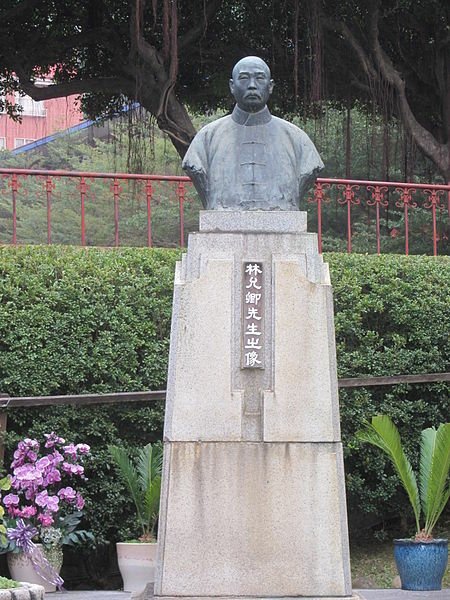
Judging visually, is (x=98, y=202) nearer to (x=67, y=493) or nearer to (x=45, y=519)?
(x=67, y=493)

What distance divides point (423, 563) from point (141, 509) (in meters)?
2.17

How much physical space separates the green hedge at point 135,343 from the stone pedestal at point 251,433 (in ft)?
8.88

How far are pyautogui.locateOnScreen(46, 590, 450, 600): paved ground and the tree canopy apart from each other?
6349mm

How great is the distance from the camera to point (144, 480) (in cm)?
941

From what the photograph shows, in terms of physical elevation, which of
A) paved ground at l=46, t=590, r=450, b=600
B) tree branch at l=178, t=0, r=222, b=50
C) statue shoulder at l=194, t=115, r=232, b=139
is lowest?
paved ground at l=46, t=590, r=450, b=600

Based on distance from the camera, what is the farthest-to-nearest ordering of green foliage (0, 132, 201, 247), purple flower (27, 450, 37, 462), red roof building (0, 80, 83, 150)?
1. red roof building (0, 80, 83, 150)
2. green foliage (0, 132, 201, 247)
3. purple flower (27, 450, 37, 462)

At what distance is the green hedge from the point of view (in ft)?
32.0

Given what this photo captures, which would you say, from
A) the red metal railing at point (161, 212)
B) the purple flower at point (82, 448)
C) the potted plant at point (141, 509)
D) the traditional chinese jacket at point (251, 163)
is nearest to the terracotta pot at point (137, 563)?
the potted plant at point (141, 509)

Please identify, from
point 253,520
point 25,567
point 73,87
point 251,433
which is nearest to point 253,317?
point 251,433

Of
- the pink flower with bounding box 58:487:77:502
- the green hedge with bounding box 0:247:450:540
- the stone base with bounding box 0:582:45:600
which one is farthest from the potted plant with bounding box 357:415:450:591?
the stone base with bounding box 0:582:45:600

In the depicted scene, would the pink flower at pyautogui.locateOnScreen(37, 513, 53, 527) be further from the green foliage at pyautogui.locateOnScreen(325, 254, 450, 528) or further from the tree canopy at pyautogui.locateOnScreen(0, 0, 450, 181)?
the tree canopy at pyautogui.locateOnScreen(0, 0, 450, 181)

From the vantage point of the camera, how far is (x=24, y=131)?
3594 centimetres

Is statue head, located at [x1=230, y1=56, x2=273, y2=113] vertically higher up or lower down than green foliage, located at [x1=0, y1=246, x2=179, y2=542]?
higher up

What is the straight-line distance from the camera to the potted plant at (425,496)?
30.5 ft
